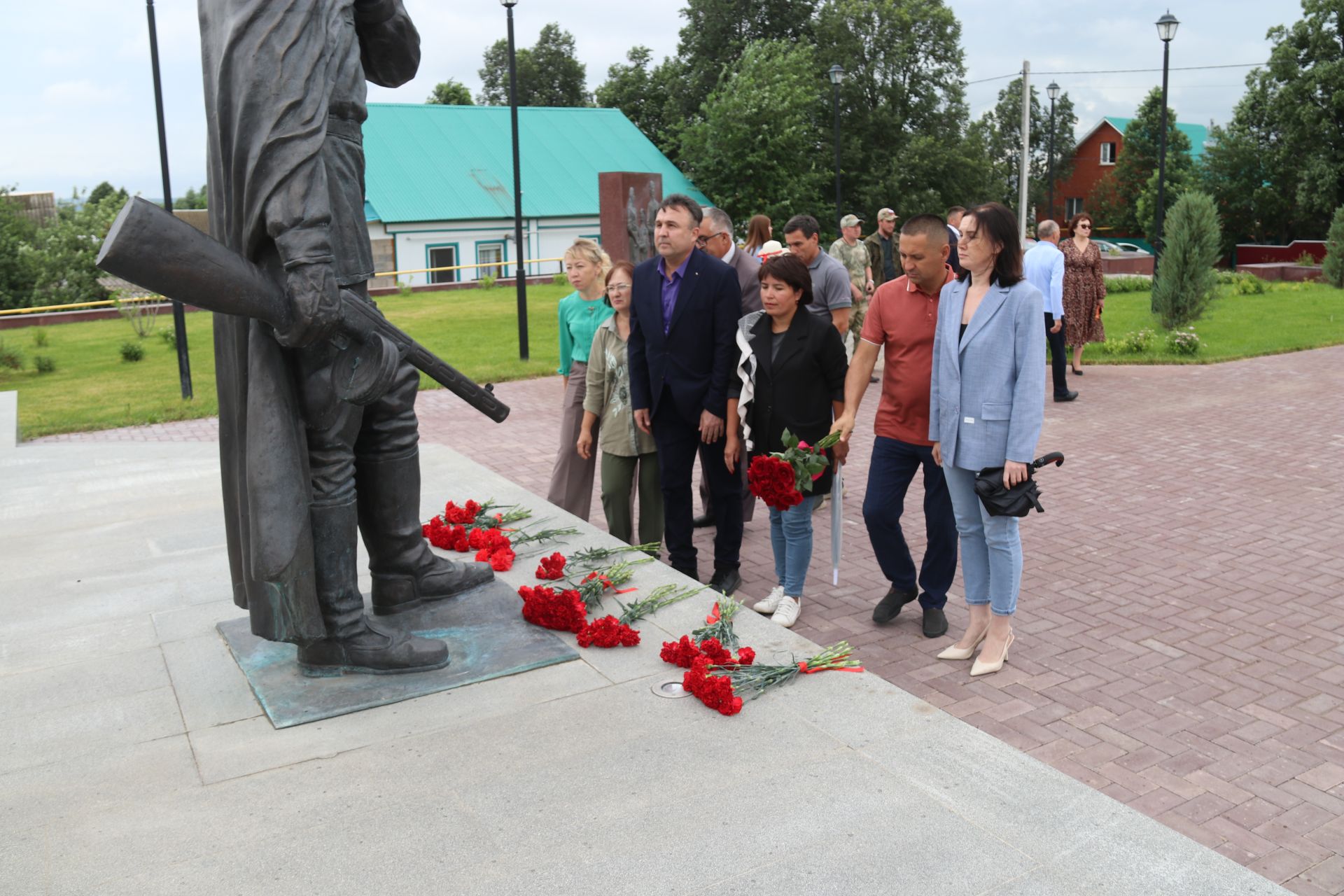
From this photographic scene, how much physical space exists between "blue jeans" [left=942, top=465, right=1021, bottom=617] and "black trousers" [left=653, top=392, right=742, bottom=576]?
1.27 metres

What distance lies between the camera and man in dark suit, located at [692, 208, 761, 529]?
687cm

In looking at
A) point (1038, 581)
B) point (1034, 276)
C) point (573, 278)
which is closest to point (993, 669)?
point (1038, 581)

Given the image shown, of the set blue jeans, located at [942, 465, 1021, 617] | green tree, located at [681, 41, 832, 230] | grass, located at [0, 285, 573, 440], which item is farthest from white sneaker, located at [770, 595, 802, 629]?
green tree, located at [681, 41, 832, 230]

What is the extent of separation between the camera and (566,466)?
6.58 m

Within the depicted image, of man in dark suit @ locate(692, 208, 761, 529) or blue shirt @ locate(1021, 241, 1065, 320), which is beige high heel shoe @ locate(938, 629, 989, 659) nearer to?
man in dark suit @ locate(692, 208, 761, 529)

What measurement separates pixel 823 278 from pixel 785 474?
2723mm

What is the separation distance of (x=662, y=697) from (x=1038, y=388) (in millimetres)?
1950

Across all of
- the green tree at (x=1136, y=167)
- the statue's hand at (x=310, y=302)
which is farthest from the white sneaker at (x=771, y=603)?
the green tree at (x=1136, y=167)

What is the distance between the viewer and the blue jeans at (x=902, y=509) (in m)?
5.21

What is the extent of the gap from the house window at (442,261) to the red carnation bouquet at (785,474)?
32.6 m

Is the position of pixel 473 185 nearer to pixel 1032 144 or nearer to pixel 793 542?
pixel 793 542

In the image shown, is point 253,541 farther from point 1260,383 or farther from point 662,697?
point 1260,383

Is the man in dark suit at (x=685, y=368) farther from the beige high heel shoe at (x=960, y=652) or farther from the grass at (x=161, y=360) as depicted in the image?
the grass at (x=161, y=360)

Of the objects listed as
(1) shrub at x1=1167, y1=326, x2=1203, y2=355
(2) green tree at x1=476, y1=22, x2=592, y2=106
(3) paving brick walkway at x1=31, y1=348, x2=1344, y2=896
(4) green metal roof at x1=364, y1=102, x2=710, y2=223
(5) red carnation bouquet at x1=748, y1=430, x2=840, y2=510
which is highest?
(2) green tree at x1=476, y1=22, x2=592, y2=106
